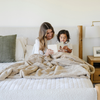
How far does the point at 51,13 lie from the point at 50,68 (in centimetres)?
127

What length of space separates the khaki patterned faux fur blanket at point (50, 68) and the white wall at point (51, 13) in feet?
2.95

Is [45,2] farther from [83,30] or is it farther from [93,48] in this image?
[93,48]

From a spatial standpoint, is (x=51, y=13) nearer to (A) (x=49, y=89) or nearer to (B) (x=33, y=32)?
(B) (x=33, y=32)

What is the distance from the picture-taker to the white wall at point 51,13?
237cm

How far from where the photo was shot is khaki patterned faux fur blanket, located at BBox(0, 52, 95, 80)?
1.30 m

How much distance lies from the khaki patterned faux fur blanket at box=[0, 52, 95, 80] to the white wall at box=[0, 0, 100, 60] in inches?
35.4

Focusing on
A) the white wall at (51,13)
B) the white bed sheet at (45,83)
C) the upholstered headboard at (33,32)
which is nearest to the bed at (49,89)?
the white bed sheet at (45,83)

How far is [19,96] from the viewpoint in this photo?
33.6 inches

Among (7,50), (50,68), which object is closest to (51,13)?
(7,50)

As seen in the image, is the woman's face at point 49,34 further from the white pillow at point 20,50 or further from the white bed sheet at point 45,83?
the white bed sheet at point 45,83

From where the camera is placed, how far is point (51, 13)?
94.1 inches

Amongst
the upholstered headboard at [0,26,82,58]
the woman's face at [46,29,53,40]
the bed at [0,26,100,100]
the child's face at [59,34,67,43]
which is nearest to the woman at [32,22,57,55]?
the woman's face at [46,29,53,40]

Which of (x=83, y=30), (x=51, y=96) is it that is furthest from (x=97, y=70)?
(x=51, y=96)

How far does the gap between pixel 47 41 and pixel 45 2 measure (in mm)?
742
